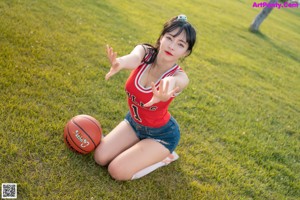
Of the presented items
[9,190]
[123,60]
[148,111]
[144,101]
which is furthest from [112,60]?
[9,190]

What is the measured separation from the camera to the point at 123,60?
349 centimetres

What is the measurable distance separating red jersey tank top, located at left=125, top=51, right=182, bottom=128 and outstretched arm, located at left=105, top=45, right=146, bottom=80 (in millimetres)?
136

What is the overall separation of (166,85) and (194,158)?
74.1 inches

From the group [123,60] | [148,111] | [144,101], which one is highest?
[123,60]

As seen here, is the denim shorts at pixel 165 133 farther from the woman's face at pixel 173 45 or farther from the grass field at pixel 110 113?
the woman's face at pixel 173 45

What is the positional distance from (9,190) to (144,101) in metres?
1.84

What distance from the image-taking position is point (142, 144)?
409cm

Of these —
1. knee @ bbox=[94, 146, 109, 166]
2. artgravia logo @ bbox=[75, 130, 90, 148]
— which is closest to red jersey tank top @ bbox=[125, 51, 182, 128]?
knee @ bbox=[94, 146, 109, 166]

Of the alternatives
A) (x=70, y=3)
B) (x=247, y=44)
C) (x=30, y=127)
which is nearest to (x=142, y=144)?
(x=30, y=127)

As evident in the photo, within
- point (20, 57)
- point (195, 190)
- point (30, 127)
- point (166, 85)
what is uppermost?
point (166, 85)

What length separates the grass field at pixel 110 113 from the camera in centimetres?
368

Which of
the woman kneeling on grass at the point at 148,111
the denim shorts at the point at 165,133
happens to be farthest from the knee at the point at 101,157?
the denim shorts at the point at 165,133

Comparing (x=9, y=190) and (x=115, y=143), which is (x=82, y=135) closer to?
(x=115, y=143)

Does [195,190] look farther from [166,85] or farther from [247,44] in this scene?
[247,44]
